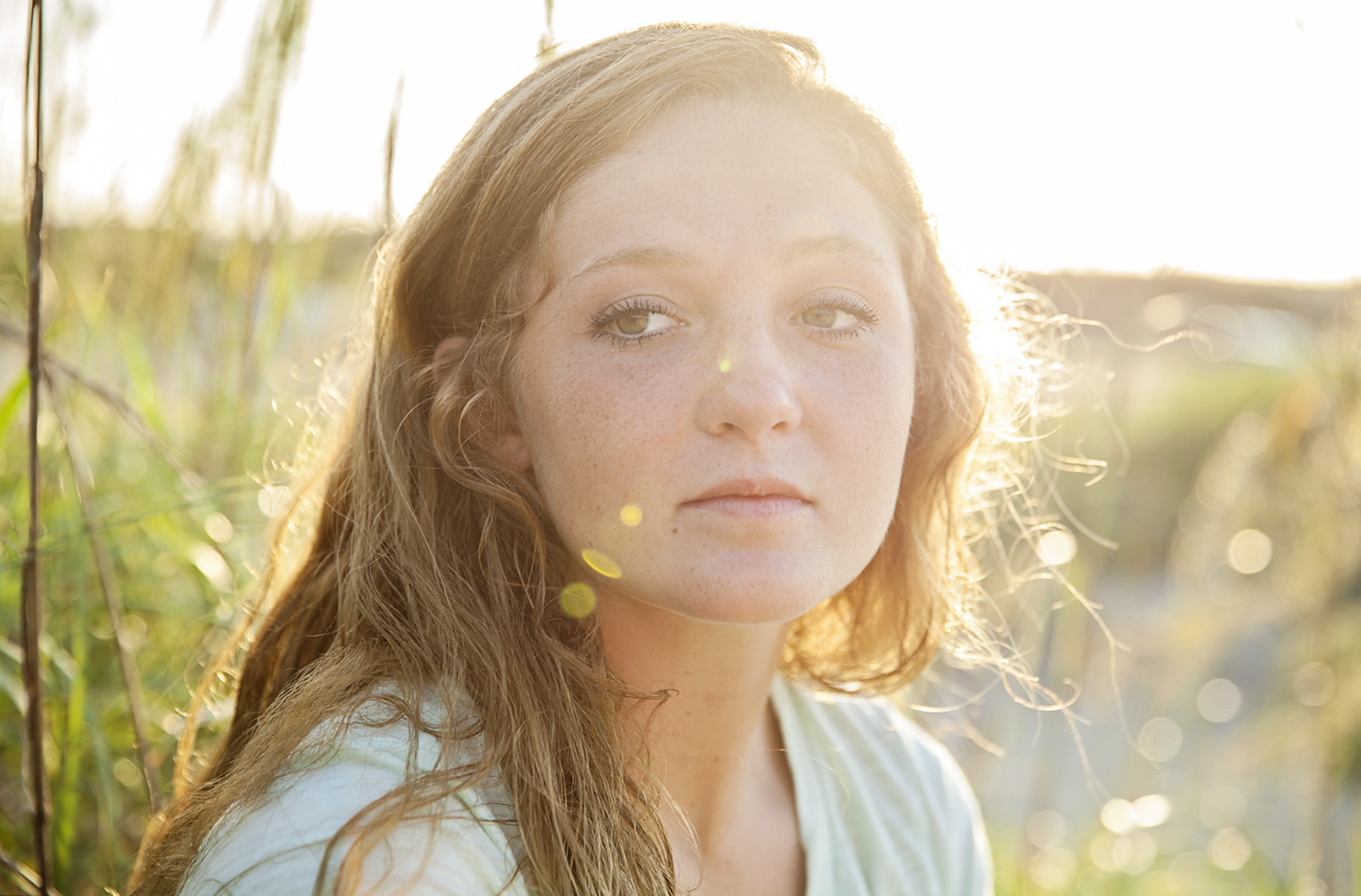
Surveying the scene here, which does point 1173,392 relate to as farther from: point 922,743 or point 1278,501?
point 922,743

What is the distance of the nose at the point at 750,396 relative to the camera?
124 cm

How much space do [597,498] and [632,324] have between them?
0.81 feet

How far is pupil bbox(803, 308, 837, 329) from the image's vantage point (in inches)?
55.4

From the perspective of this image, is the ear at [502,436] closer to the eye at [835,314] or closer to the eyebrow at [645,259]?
the eyebrow at [645,259]

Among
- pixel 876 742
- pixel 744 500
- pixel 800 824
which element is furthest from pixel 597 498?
pixel 876 742

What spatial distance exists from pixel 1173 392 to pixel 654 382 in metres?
9.67

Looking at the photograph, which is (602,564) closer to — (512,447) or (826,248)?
(512,447)

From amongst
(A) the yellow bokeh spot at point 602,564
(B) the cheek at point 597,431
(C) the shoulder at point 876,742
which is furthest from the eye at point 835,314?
(C) the shoulder at point 876,742

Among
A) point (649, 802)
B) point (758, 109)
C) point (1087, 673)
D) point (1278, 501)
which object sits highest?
point (758, 109)

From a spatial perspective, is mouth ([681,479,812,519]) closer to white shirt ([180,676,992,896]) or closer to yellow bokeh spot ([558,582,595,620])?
yellow bokeh spot ([558,582,595,620])

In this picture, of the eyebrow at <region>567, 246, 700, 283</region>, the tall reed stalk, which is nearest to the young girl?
the eyebrow at <region>567, 246, 700, 283</region>

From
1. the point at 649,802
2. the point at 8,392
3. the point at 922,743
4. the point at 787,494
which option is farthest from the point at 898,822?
the point at 8,392

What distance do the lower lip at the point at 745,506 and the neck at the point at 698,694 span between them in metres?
0.30

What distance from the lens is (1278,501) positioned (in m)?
2.91
